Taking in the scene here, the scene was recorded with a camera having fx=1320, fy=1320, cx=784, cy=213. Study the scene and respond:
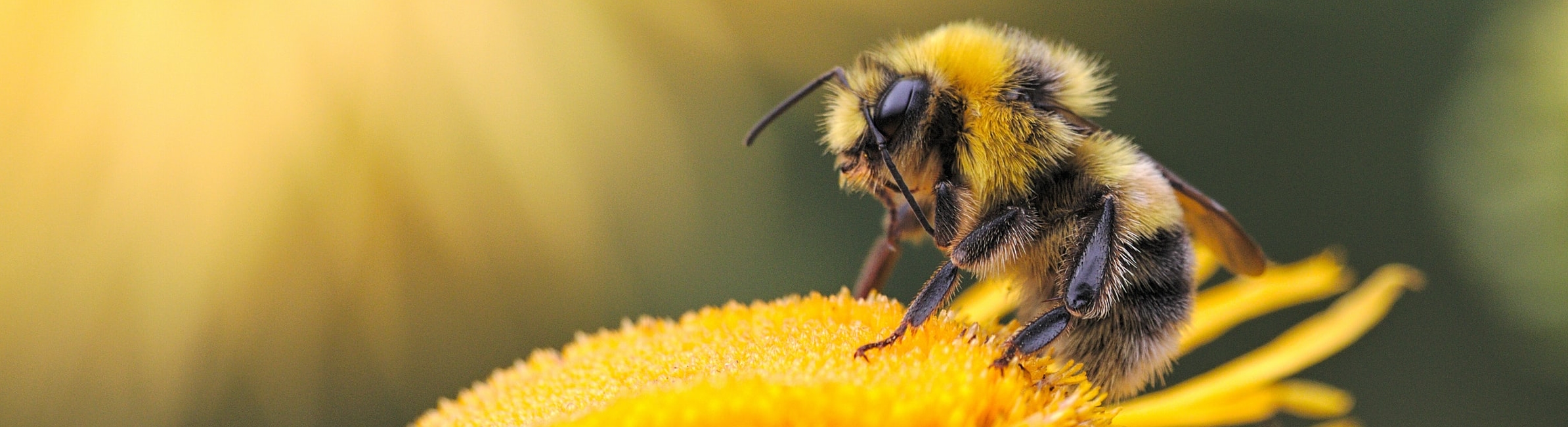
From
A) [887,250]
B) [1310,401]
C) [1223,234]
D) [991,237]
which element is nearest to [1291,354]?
[1310,401]

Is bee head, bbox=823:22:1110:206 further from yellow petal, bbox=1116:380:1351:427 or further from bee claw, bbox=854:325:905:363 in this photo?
yellow petal, bbox=1116:380:1351:427

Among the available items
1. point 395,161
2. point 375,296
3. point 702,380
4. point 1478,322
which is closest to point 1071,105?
point 702,380

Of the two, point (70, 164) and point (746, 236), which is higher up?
point (70, 164)

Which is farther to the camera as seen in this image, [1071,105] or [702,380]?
[1071,105]

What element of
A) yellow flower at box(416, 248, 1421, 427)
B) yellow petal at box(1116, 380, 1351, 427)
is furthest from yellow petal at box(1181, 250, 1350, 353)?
yellow petal at box(1116, 380, 1351, 427)

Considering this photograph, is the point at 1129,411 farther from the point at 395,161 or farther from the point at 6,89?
the point at 6,89

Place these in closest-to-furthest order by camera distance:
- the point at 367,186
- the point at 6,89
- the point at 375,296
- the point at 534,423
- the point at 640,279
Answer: the point at 534,423 < the point at 6,89 < the point at 367,186 < the point at 375,296 < the point at 640,279

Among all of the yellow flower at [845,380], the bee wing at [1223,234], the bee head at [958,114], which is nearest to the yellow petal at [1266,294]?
the yellow flower at [845,380]
